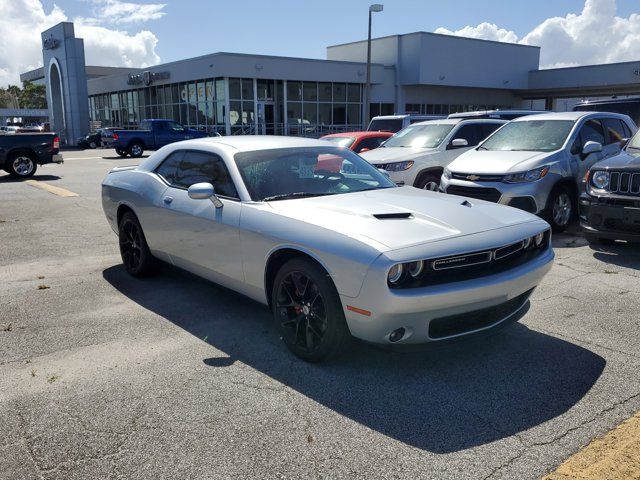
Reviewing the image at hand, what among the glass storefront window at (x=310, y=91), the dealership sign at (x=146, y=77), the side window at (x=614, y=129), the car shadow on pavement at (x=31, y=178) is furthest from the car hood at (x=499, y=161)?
the dealership sign at (x=146, y=77)

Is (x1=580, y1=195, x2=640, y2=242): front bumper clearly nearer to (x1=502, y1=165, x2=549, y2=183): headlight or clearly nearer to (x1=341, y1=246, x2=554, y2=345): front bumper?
(x1=502, y1=165, x2=549, y2=183): headlight

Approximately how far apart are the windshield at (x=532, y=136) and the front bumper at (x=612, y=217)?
1.98 m

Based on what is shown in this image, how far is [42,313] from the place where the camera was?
512 cm

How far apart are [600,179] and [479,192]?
5.76ft

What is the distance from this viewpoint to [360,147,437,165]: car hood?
34.7ft

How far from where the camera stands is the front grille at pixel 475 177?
321 inches

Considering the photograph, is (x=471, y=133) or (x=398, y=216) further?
(x=471, y=133)

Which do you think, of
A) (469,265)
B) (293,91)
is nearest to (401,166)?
(469,265)

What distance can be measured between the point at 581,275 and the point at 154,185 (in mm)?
4680

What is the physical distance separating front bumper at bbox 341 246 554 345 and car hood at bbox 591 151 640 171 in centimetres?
369

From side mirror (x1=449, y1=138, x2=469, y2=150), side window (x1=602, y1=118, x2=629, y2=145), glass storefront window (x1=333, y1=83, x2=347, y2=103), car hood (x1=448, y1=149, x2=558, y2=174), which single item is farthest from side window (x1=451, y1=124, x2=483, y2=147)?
glass storefront window (x1=333, y1=83, x2=347, y2=103)

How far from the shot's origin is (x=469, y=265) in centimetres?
366

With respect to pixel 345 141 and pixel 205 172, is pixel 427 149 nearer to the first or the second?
pixel 345 141

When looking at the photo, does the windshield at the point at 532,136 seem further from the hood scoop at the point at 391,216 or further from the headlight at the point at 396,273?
the headlight at the point at 396,273
